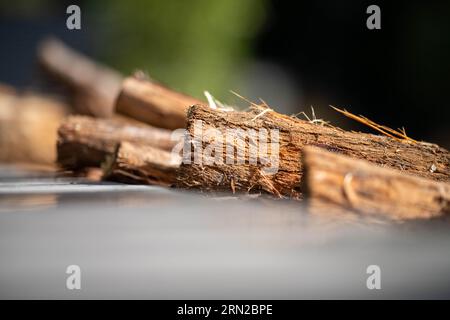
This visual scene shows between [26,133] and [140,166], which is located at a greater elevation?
[26,133]

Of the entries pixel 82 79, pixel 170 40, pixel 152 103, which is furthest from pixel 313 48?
pixel 152 103

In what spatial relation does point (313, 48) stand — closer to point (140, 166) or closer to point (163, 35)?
point (163, 35)

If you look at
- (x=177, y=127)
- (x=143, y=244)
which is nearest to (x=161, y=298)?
(x=143, y=244)

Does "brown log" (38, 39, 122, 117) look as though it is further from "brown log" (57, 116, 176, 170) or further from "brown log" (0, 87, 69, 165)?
"brown log" (57, 116, 176, 170)

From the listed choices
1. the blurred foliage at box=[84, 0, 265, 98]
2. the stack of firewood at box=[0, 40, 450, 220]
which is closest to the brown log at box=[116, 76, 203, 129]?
the stack of firewood at box=[0, 40, 450, 220]

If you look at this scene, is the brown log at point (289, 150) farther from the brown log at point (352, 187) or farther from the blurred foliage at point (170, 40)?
the blurred foliage at point (170, 40)
